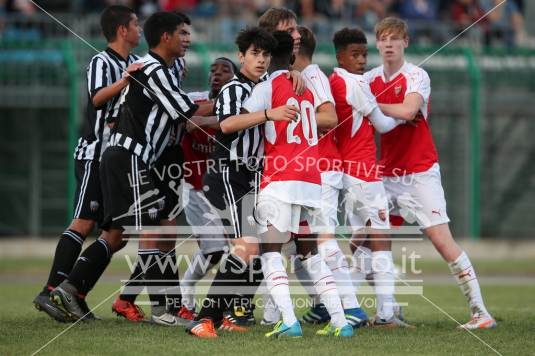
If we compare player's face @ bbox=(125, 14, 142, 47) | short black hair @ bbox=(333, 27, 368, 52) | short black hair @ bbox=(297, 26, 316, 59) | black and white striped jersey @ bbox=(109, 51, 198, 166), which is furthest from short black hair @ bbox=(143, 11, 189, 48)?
short black hair @ bbox=(333, 27, 368, 52)

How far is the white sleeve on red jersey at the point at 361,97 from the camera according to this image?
8.78m

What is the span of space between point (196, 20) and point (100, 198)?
11.1m

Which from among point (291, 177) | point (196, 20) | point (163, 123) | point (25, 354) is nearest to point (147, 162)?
point (163, 123)

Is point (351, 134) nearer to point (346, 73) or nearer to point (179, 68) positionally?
point (346, 73)

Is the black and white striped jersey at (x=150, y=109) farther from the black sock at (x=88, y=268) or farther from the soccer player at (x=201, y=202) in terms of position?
the black sock at (x=88, y=268)

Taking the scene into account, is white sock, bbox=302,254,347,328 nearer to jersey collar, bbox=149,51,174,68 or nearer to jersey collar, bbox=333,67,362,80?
jersey collar, bbox=333,67,362,80

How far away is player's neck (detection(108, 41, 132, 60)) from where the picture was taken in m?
9.34

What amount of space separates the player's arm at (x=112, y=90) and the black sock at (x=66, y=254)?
1.24 meters

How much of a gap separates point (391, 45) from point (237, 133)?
1.72 metres

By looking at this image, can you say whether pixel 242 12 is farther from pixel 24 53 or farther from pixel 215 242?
pixel 215 242

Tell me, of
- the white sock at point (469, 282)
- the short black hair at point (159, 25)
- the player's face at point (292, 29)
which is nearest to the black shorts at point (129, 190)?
the short black hair at point (159, 25)

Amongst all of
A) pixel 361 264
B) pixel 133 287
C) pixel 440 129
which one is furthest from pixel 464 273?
pixel 440 129

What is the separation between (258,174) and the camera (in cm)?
854

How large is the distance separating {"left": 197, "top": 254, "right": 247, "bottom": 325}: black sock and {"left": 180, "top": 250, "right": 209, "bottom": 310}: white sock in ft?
4.21
